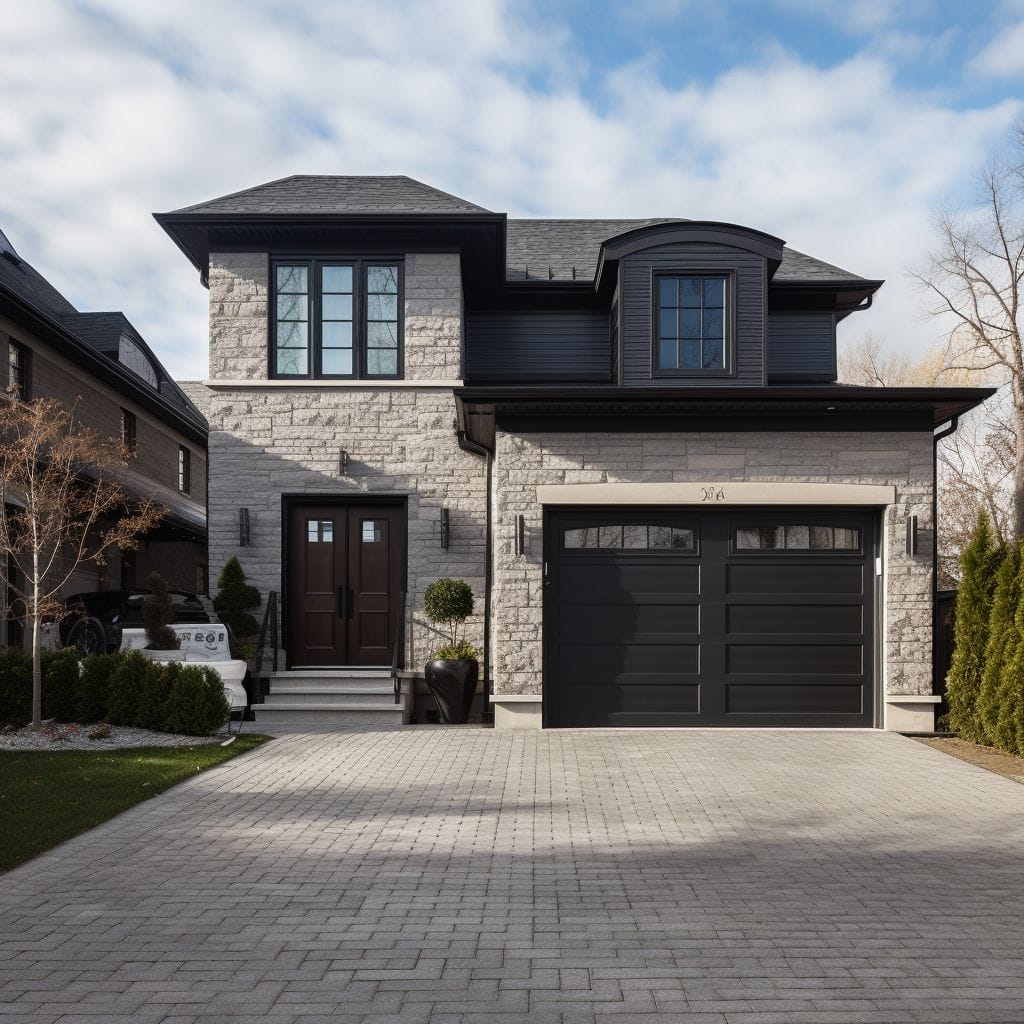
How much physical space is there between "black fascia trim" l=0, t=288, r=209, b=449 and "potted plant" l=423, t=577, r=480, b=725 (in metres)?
7.75

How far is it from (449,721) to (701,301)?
700 cm

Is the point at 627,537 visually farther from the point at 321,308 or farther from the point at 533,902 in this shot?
the point at 533,902

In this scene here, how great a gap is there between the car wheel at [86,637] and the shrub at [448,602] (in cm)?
436

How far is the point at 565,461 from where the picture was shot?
11977 mm

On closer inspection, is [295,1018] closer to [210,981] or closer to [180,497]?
[210,981]

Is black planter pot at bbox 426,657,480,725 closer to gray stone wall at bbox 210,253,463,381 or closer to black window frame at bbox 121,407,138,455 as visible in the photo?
gray stone wall at bbox 210,253,463,381

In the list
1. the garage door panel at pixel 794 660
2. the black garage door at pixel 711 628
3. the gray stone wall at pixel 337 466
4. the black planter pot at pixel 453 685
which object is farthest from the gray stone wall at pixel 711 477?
the gray stone wall at pixel 337 466

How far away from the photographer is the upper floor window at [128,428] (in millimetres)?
20994

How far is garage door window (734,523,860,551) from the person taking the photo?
472 inches

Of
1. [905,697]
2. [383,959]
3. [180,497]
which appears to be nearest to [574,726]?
[905,697]

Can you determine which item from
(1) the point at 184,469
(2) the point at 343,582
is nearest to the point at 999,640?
(2) the point at 343,582

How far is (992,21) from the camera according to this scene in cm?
994

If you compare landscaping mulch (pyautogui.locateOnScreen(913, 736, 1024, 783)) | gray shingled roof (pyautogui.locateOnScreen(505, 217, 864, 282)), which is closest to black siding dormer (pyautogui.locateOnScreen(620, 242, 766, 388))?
gray shingled roof (pyautogui.locateOnScreen(505, 217, 864, 282))

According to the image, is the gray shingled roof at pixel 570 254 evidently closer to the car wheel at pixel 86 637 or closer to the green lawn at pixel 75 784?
the car wheel at pixel 86 637
